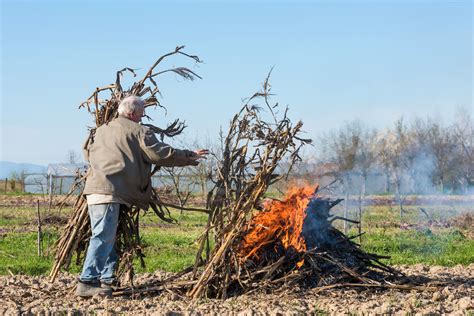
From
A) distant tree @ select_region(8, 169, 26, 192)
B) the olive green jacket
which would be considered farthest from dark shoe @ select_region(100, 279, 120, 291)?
distant tree @ select_region(8, 169, 26, 192)

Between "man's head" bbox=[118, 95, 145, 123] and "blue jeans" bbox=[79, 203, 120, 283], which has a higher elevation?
"man's head" bbox=[118, 95, 145, 123]

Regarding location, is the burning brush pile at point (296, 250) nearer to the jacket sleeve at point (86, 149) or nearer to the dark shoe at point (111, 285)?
the dark shoe at point (111, 285)

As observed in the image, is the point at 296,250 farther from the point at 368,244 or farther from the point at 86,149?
the point at 368,244

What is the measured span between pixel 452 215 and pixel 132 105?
13.1 meters

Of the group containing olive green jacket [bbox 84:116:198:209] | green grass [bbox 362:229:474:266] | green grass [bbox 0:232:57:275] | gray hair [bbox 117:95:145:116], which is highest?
gray hair [bbox 117:95:145:116]

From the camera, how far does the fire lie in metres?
7.60

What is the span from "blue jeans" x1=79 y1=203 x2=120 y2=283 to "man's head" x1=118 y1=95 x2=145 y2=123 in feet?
2.96

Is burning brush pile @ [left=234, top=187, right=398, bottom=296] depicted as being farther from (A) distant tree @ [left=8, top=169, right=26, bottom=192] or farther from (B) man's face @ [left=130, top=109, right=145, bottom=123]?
(A) distant tree @ [left=8, top=169, right=26, bottom=192]

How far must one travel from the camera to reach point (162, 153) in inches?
286

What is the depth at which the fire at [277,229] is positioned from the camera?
7.60m

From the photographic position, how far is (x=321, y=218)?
7.89 m

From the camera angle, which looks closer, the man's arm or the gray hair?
the man's arm

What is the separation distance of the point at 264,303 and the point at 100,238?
1.75 m

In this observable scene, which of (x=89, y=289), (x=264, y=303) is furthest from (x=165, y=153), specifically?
(x=264, y=303)
